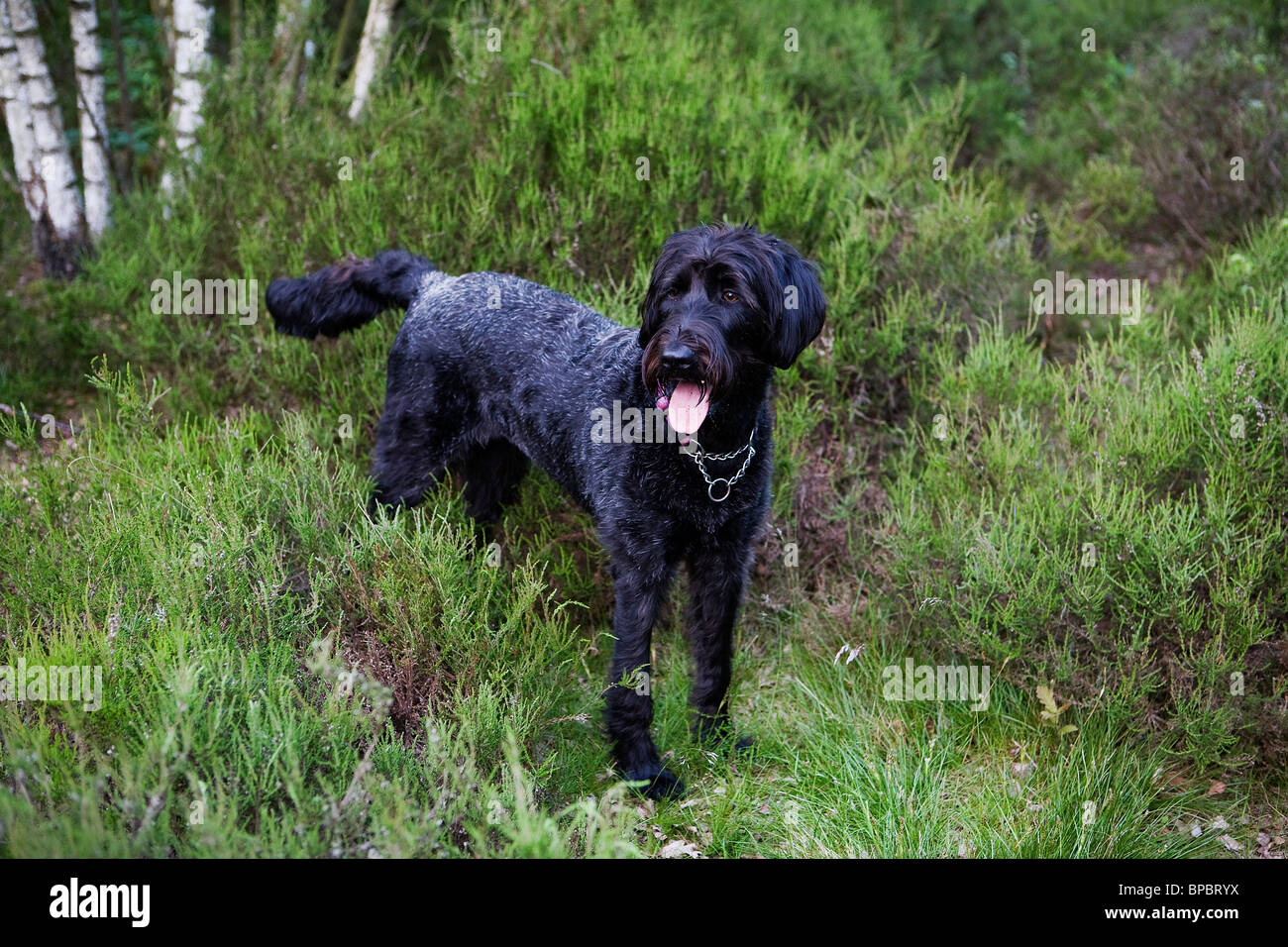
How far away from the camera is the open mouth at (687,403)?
11.3 ft

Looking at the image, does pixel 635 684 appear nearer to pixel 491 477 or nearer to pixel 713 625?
pixel 713 625

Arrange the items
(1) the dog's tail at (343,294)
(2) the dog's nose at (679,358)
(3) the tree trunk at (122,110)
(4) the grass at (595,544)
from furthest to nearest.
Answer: (3) the tree trunk at (122,110)
(1) the dog's tail at (343,294)
(2) the dog's nose at (679,358)
(4) the grass at (595,544)

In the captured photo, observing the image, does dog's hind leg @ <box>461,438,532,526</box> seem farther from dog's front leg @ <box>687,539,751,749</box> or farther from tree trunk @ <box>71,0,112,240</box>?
tree trunk @ <box>71,0,112,240</box>

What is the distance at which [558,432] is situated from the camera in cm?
412

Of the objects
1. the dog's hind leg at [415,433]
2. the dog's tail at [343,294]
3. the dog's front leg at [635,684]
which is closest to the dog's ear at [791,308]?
the dog's front leg at [635,684]

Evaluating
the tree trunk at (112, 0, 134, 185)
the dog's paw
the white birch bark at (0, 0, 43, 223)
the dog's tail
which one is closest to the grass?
the dog's paw

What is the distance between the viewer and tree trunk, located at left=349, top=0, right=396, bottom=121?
23.0ft

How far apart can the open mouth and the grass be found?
0.88 meters

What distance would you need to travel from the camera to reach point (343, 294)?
4.65m

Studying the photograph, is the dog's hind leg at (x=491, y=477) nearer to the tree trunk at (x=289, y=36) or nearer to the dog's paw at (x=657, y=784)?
the dog's paw at (x=657, y=784)

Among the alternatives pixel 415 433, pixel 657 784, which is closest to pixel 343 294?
pixel 415 433

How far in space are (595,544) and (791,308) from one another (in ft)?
5.45

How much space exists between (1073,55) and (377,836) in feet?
33.0

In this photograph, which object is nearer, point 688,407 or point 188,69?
point 688,407
